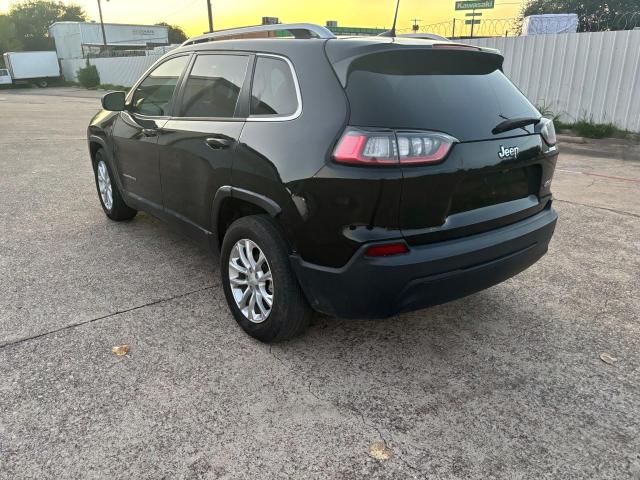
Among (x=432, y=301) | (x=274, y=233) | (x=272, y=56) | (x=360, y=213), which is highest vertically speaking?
(x=272, y=56)

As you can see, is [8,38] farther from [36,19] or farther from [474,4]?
[474,4]

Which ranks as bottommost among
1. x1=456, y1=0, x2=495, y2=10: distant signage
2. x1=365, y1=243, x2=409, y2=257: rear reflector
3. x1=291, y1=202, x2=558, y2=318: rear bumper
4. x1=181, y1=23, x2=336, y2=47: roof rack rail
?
x1=291, y1=202, x2=558, y2=318: rear bumper

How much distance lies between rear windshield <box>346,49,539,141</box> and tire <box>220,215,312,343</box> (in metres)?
0.82

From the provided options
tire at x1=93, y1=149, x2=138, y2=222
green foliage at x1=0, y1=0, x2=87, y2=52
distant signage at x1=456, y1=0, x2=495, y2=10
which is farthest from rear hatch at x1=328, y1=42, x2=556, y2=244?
green foliage at x1=0, y1=0, x2=87, y2=52

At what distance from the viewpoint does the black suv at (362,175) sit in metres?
2.51

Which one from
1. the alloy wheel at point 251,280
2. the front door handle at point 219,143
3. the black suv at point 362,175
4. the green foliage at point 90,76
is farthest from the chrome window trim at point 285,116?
the green foliage at point 90,76

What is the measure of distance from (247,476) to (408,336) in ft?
4.78

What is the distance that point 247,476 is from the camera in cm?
221

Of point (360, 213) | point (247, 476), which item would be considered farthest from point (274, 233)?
point (247, 476)

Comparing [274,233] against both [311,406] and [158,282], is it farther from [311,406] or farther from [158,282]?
[158,282]

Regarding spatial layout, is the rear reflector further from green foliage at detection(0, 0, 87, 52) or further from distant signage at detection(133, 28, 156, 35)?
green foliage at detection(0, 0, 87, 52)

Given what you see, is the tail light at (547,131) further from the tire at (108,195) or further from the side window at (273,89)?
the tire at (108,195)

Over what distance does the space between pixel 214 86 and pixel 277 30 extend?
1.84 feet

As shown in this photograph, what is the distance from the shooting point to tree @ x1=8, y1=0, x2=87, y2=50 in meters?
72.0
